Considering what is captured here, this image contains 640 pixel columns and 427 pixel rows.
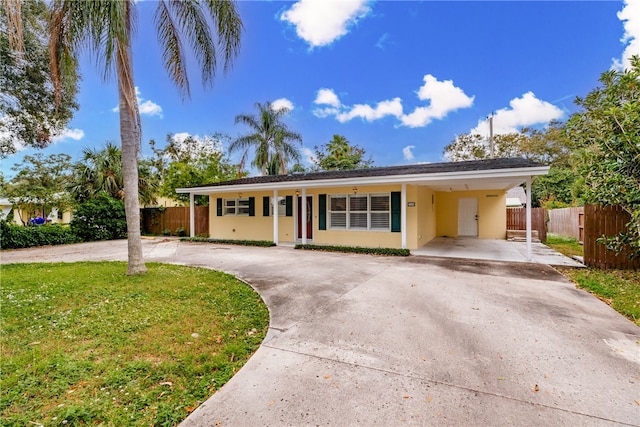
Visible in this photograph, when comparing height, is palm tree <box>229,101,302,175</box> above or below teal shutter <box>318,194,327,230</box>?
above

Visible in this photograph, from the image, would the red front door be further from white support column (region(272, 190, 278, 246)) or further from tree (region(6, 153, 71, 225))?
tree (region(6, 153, 71, 225))

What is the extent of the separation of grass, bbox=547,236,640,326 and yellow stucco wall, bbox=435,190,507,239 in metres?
7.15

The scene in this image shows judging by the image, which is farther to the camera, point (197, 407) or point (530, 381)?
point (530, 381)

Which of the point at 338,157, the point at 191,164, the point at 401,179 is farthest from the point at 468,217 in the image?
the point at 191,164

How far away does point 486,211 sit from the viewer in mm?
14070

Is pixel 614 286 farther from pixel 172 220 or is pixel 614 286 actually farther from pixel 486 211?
pixel 172 220

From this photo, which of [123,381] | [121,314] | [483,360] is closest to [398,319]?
[483,360]

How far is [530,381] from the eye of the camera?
2.53m

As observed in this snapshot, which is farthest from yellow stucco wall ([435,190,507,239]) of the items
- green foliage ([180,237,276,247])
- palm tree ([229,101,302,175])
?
palm tree ([229,101,302,175])

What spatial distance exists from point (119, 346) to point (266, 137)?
Answer: 18.1m

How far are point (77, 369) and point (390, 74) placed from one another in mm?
20879

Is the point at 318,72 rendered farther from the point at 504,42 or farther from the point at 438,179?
the point at 438,179

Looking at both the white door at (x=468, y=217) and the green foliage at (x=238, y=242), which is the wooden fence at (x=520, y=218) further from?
the green foliage at (x=238, y=242)

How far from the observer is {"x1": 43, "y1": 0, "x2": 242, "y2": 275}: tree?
5.49 m
